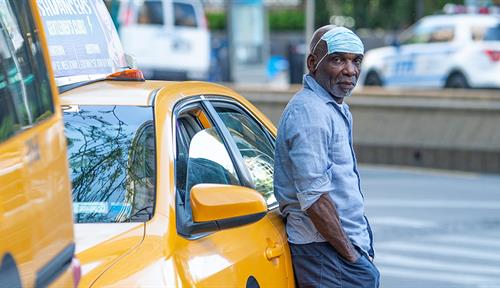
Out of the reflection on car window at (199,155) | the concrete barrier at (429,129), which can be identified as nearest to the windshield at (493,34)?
the concrete barrier at (429,129)

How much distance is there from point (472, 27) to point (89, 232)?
21173 mm

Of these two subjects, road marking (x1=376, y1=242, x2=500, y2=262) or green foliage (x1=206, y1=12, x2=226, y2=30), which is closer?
road marking (x1=376, y1=242, x2=500, y2=262)

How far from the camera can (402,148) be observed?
17.2m

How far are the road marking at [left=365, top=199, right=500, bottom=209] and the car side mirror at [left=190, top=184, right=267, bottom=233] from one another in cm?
922

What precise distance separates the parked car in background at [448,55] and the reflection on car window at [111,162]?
19.4 m

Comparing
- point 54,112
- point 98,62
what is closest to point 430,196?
point 98,62

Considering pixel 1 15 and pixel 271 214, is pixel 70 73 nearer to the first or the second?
pixel 271 214

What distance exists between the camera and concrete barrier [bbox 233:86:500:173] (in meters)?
16.6

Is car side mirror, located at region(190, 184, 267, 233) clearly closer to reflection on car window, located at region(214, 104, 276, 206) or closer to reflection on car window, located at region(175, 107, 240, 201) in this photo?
reflection on car window, located at region(175, 107, 240, 201)

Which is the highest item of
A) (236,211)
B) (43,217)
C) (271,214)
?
(43,217)

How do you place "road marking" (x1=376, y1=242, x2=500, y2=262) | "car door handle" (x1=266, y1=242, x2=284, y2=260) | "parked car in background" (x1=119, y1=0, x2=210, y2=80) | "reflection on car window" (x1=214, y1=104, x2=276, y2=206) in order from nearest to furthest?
1. "car door handle" (x1=266, y1=242, x2=284, y2=260)
2. "reflection on car window" (x1=214, y1=104, x2=276, y2=206)
3. "road marking" (x1=376, y1=242, x2=500, y2=262)
4. "parked car in background" (x1=119, y1=0, x2=210, y2=80)

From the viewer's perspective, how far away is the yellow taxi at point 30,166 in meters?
2.96

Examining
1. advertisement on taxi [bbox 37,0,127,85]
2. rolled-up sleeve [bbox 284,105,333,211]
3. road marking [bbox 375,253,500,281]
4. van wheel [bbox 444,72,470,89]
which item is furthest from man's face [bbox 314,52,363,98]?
van wheel [bbox 444,72,470,89]

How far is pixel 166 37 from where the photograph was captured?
29312 millimetres
